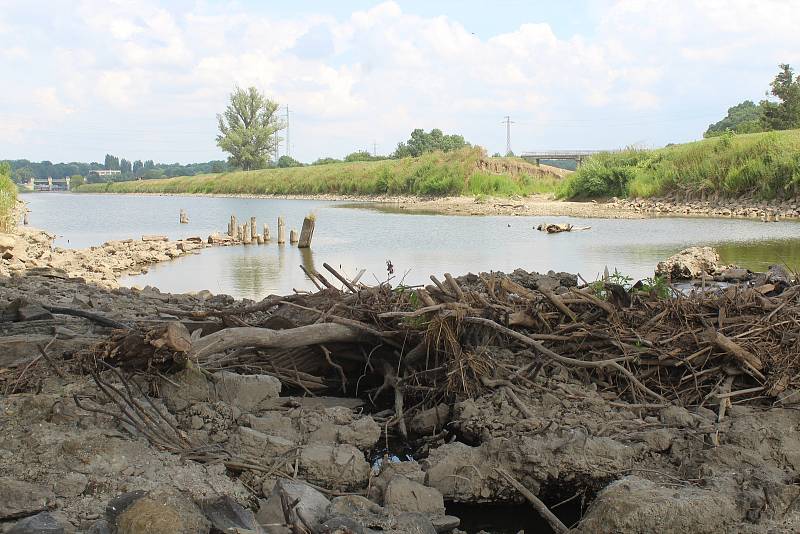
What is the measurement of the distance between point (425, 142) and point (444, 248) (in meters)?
67.6

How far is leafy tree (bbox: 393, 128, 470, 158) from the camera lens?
87650mm

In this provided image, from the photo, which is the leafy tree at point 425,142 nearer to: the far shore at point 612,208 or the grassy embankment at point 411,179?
the grassy embankment at point 411,179

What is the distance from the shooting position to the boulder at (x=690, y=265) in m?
12.1

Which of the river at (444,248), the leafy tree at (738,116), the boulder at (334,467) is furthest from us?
the leafy tree at (738,116)

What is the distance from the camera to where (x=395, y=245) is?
77.9ft

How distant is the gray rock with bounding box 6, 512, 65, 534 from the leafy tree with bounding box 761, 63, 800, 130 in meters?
50.7

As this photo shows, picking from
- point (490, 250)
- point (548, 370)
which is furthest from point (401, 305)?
point (490, 250)

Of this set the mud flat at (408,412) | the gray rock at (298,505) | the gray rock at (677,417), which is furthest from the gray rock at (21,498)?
the gray rock at (677,417)

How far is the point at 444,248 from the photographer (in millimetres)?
22812

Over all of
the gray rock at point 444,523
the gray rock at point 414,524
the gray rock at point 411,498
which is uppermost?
the gray rock at point 414,524

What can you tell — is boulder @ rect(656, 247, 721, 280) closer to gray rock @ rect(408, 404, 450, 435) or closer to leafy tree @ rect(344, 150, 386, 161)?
gray rock @ rect(408, 404, 450, 435)

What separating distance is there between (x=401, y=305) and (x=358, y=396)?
0.84 meters

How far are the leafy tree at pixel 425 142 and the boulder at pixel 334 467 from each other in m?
83.2

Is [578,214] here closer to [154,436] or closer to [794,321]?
[794,321]
